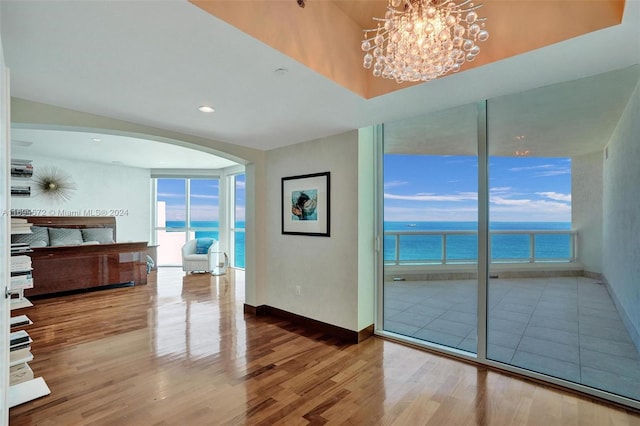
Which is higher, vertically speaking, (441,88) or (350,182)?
(441,88)

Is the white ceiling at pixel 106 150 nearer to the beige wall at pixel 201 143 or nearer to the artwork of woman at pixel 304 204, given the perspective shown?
the beige wall at pixel 201 143

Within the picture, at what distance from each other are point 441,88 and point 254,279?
3.27 meters

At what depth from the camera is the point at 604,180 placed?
235cm

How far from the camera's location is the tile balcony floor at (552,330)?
7.53 feet

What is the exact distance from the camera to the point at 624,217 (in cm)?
225

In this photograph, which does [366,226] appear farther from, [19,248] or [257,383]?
[19,248]

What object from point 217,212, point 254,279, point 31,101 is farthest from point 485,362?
point 217,212

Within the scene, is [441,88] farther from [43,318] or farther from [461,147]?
[43,318]

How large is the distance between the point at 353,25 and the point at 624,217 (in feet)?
8.18

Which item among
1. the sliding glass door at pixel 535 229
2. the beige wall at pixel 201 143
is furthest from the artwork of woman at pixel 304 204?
the sliding glass door at pixel 535 229

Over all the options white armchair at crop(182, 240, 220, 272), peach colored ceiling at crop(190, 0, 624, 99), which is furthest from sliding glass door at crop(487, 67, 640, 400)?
white armchair at crop(182, 240, 220, 272)

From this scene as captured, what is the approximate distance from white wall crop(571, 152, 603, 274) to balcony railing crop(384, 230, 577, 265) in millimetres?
75

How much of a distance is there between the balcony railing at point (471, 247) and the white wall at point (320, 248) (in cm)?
53

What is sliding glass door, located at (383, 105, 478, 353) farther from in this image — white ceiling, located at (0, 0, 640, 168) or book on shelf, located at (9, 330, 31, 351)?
book on shelf, located at (9, 330, 31, 351)
